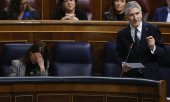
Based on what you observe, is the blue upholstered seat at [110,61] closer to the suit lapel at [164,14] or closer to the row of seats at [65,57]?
the row of seats at [65,57]

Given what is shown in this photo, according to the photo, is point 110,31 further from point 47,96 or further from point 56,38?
point 47,96

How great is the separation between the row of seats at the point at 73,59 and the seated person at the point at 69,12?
40 centimetres

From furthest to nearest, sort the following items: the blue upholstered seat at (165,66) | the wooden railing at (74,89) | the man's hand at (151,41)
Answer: the blue upholstered seat at (165,66), the man's hand at (151,41), the wooden railing at (74,89)

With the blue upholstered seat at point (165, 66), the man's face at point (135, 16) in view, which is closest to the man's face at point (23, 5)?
the blue upholstered seat at point (165, 66)

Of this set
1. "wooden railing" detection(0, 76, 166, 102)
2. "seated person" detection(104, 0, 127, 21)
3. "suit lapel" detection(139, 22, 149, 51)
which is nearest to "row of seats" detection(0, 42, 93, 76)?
"seated person" detection(104, 0, 127, 21)

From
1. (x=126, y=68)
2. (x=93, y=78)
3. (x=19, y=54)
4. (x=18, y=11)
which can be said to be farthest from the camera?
(x=18, y=11)


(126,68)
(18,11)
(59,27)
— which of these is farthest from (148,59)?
(18,11)

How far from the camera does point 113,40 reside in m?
3.92

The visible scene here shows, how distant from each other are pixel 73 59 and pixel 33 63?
40 centimetres

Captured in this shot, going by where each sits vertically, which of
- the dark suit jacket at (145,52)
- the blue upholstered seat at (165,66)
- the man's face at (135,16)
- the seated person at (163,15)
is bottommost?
the blue upholstered seat at (165,66)

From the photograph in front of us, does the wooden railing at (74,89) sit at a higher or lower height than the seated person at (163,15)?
lower

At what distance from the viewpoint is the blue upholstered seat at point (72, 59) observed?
3816mm

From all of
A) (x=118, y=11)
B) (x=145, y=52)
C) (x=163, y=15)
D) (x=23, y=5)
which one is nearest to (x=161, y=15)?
(x=163, y=15)

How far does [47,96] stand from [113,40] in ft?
4.10
